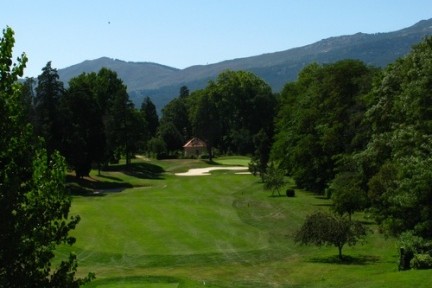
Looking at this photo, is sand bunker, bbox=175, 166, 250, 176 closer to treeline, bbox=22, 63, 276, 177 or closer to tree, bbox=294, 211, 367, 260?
treeline, bbox=22, 63, 276, 177

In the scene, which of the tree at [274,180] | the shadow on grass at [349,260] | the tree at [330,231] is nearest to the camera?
the shadow on grass at [349,260]

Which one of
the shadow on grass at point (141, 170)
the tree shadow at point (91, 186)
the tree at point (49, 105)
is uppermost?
the tree at point (49, 105)

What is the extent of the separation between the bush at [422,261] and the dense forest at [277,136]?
0.28 feet

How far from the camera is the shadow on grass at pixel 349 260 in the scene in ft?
100

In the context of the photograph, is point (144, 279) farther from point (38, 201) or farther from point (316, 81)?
point (316, 81)

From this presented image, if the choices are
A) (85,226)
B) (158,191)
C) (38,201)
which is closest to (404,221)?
(85,226)

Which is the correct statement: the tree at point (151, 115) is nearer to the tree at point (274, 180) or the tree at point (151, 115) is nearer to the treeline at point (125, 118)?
the treeline at point (125, 118)

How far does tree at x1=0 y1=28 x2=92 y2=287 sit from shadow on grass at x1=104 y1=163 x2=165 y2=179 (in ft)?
247

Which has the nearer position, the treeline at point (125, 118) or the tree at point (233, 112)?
the treeline at point (125, 118)

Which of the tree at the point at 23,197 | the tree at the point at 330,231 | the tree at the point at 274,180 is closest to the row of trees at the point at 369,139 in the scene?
the tree at the point at 274,180

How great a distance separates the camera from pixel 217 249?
1329 inches

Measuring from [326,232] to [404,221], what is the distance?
3.86 meters

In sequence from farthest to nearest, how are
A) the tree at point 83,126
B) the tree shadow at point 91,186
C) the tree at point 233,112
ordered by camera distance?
1. the tree at point 233,112
2. the tree at point 83,126
3. the tree shadow at point 91,186

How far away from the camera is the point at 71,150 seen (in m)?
66.7
